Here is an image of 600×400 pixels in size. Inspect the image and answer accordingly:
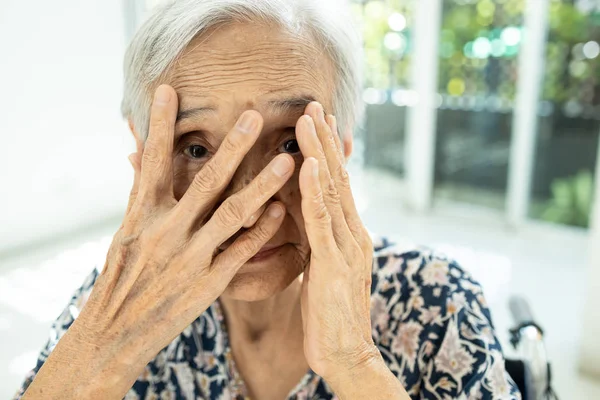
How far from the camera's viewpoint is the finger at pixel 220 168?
32.9 inches

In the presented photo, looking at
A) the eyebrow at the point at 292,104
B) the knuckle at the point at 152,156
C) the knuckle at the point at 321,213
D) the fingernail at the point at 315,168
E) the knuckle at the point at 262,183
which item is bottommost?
the knuckle at the point at 321,213

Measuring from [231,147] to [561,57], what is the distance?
4.05m

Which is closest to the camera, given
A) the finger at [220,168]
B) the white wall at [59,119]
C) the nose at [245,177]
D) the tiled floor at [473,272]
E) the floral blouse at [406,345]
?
the finger at [220,168]

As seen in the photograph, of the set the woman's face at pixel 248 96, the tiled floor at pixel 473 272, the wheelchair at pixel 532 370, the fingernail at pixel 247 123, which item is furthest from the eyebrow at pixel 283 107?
the tiled floor at pixel 473 272

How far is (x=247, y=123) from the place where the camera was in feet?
2.76

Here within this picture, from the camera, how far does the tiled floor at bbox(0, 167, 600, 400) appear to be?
114 inches

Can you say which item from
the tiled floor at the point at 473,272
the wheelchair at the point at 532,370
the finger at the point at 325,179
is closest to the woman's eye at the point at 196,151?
the finger at the point at 325,179

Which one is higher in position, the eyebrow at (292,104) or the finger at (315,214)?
the eyebrow at (292,104)

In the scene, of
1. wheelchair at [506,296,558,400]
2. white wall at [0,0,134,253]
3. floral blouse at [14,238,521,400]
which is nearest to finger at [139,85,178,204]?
floral blouse at [14,238,521,400]

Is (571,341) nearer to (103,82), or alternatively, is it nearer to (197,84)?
(197,84)

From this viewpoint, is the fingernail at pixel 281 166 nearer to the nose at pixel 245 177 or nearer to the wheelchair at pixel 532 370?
the nose at pixel 245 177

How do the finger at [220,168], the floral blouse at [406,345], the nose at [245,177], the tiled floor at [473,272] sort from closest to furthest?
the finger at [220,168], the nose at [245,177], the floral blouse at [406,345], the tiled floor at [473,272]

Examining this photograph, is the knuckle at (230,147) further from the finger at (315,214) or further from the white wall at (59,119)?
the white wall at (59,119)

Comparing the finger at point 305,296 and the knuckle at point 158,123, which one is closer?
the knuckle at point 158,123
